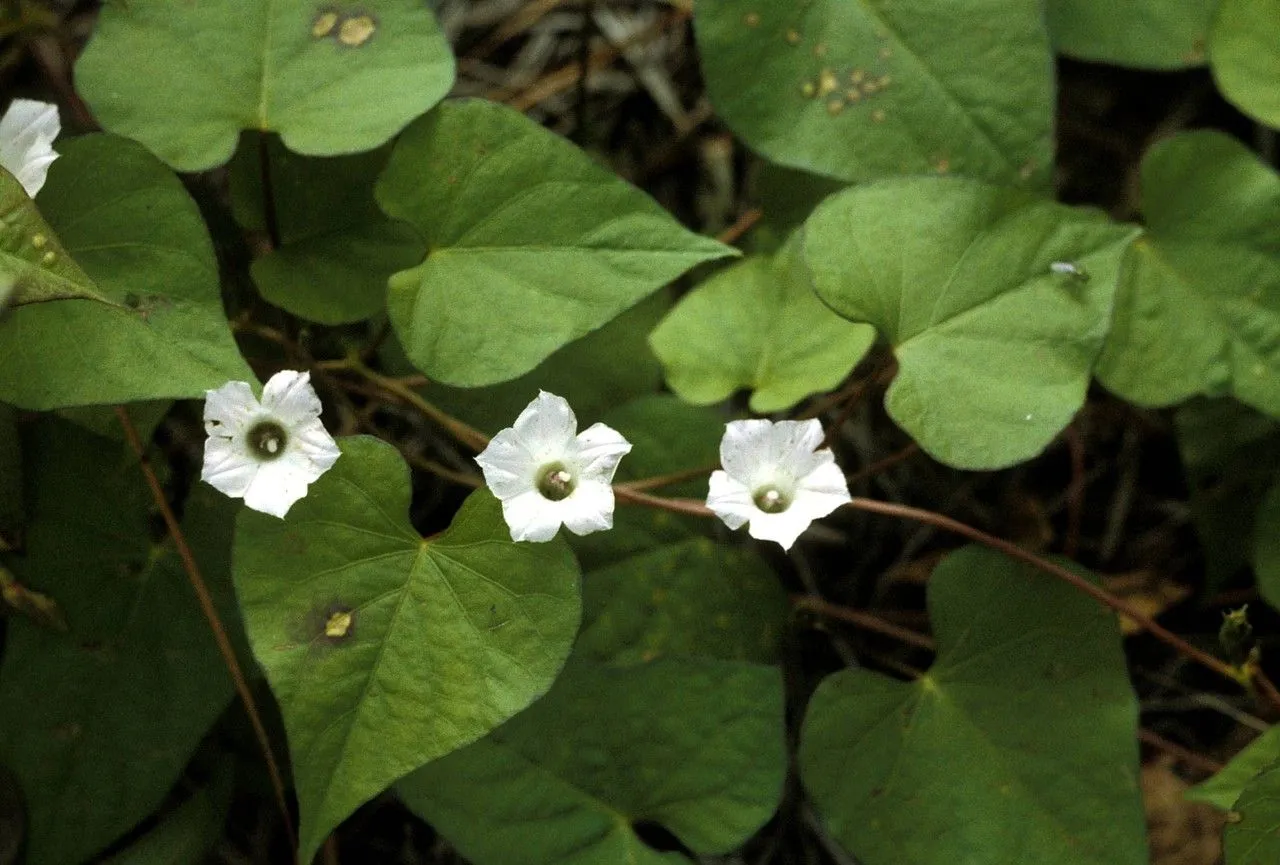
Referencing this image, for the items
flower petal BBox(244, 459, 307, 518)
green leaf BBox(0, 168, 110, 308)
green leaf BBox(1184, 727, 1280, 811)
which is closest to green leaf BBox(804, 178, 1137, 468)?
green leaf BBox(1184, 727, 1280, 811)

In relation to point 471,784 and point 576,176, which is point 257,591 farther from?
point 576,176

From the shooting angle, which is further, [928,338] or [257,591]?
[928,338]

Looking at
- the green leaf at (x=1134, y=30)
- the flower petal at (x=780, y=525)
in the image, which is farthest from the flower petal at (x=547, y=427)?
the green leaf at (x=1134, y=30)

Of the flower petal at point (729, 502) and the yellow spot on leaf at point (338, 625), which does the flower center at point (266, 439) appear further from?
the flower petal at point (729, 502)

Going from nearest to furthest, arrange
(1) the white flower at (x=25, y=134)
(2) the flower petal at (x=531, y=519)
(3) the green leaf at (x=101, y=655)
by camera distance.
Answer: (2) the flower petal at (x=531, y=519)
(1) the white flower at (x=25, y=134)
(3) the green leaf at (x=101, y=655)

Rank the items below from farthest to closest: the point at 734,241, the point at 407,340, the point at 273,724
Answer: the point at 734,241, the point at 273,724, the point at 407,340

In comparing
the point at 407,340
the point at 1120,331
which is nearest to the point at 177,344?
the point at 407,340
